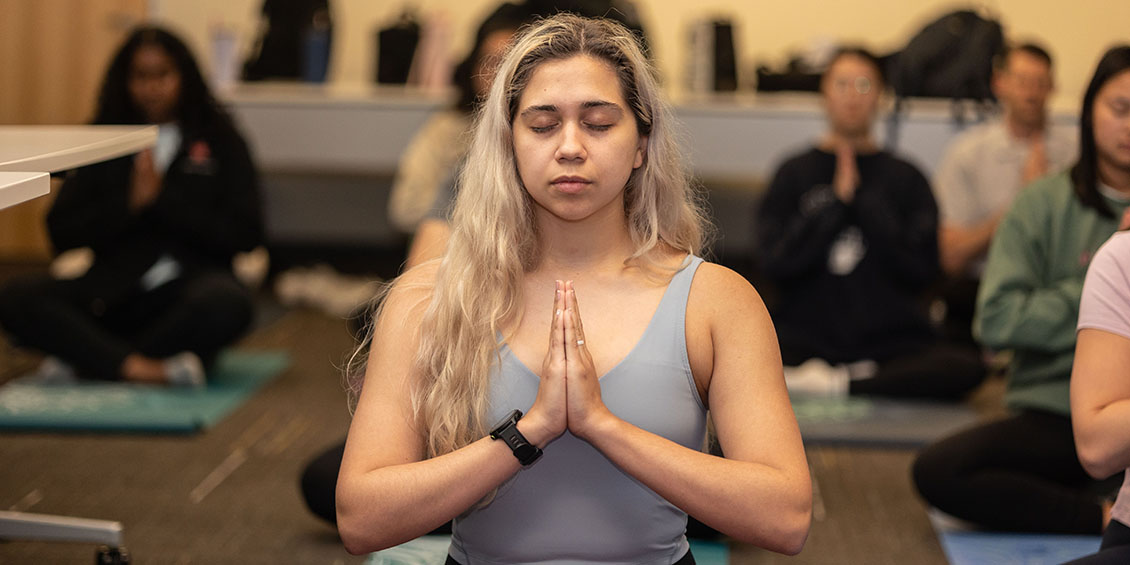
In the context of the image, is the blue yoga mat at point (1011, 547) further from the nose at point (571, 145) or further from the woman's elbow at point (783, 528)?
the nose at point (571, 145)

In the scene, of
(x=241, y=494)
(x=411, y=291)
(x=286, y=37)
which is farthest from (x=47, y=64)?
(x=411, y=291)

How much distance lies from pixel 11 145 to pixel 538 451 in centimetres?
117

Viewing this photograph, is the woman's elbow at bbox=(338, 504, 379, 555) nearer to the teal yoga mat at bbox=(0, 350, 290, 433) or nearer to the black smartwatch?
the black smartwatch

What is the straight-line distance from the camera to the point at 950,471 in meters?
2.43

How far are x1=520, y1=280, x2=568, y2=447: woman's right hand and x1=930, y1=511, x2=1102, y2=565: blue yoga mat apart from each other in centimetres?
129

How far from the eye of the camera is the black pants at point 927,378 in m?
3.36

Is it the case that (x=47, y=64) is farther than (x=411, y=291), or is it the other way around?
(x=47, y=64)

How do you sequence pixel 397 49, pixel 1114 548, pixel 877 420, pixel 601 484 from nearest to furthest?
pixel 601 484, pixel 1114 548, pixel 877 420, pixel 397 49

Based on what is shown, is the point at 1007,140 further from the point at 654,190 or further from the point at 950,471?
the point at 654,190

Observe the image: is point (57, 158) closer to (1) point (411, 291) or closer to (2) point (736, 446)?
(1) point (411, 291)

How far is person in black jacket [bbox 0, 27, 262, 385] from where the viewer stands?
3428mm

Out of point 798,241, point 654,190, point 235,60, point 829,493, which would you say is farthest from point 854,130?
point 235,60

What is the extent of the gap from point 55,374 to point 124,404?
369mm

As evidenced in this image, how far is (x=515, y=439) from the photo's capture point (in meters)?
1.34
